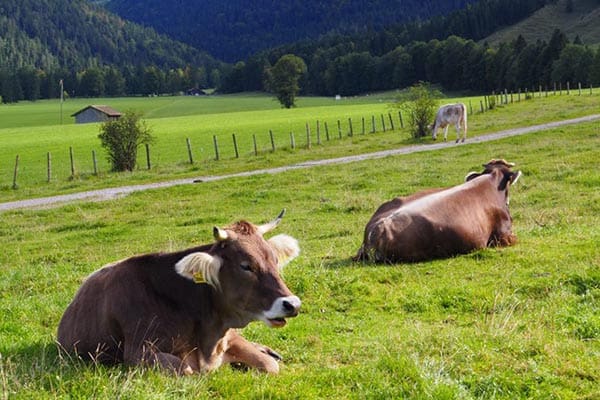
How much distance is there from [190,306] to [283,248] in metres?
1.21

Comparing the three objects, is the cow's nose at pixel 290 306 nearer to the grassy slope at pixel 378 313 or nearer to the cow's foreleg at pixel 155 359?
the grassy slope at pixel 378 313

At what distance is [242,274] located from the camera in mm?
7023

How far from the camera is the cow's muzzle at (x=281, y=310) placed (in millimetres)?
6621

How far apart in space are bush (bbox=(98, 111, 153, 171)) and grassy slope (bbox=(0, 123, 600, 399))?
18.1 metres

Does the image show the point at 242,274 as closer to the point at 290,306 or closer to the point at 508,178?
the point at 290,306

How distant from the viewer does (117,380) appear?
247 inches

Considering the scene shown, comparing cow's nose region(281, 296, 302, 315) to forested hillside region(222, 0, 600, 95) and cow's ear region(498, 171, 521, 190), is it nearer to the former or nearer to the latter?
cow's ear region(498, 171, 521, 190)

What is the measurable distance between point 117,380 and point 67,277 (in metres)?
7.38

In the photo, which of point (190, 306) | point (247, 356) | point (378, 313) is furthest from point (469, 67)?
point (190, 306)

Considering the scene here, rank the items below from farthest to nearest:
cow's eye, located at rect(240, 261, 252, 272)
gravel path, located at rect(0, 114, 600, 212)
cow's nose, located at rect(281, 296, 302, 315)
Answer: gravel path, located at rect(0, 114, 600, 212), cow's eye, located at rect(240, 261, 252, 272), cow's nose, located at rect(281, 296, 302, 315)

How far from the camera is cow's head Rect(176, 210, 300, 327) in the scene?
22.5ft

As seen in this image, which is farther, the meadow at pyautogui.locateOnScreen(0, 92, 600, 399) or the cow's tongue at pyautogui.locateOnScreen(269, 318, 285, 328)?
the cow's tongue at pyautogui.locateOnScreen(269, 318, 285, 328)

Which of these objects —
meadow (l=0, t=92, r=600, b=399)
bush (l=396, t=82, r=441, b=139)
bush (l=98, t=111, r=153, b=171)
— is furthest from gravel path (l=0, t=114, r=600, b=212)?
bush (l=98, t=111, r=153, b=171)

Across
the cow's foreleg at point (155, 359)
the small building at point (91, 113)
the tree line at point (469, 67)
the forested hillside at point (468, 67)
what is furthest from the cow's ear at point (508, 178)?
the forested hillside at point (468, 67)
